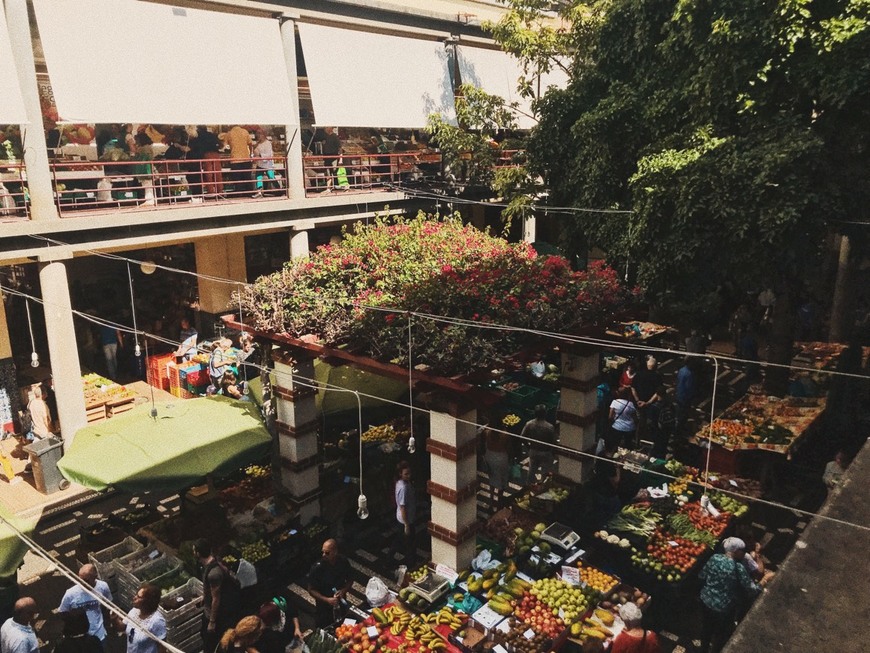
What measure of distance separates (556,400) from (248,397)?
653cm

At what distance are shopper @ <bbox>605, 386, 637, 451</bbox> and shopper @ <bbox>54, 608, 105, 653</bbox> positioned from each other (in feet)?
29.8

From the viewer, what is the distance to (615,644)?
7.34 m

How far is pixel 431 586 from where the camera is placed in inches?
355

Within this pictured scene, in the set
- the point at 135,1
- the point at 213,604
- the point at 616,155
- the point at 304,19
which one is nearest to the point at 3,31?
the point at 135,1

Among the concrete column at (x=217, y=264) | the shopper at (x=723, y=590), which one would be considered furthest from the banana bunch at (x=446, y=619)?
the concrete column at (x=217, y=264)

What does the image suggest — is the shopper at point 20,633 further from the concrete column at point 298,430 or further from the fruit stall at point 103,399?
the fruit stall at point 103,399

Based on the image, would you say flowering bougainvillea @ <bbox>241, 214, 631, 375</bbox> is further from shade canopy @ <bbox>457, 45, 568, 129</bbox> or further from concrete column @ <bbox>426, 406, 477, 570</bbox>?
shade canopy @ <bbox>457, 45, 568, 129</bbox>

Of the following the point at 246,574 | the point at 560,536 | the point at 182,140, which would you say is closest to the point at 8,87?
the point at 182,140

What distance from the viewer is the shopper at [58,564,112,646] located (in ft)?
26.6

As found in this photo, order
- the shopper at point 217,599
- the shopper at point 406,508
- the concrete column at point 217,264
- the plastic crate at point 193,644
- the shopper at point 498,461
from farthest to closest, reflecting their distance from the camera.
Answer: the concrete column at point 217,264 → the shopper at point 498,461 → the shopper at point 406,508 → the plastic crate at point 193,644 → the shopper at point 217,599

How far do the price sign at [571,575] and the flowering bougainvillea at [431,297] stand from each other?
3.11 metres

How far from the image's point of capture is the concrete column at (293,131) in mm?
16188

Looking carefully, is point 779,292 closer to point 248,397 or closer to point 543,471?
point 543,471

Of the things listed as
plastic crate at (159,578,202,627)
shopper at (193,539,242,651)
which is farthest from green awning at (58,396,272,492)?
shopper at (193,539,242,651)
